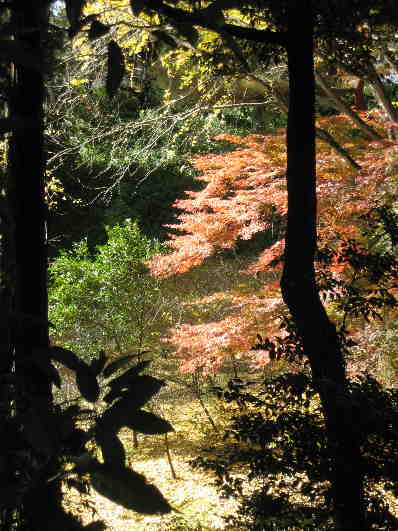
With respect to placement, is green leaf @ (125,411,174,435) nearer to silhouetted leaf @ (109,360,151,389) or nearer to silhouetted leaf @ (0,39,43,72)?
silhouetted leaf @ (109,360,151,389)

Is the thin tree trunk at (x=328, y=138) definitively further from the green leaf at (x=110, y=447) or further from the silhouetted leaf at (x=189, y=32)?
the green leaf at (x=110, y=447)

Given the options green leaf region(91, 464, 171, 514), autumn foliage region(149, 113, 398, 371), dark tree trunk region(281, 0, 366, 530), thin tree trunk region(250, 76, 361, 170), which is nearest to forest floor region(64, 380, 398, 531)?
autumn foliage region(149, 113, 398, 371)

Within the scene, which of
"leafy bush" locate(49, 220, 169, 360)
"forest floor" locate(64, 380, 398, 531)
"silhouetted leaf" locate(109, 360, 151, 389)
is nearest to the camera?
"silhouetted leaf" locate(109, 360, 151, 389)

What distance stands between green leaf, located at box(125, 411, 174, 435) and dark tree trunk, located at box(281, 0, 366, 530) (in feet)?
4.74

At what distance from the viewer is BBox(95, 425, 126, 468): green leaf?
378mm

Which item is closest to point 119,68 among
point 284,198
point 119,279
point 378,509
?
point 378,509

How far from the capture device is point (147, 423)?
1.42 ft

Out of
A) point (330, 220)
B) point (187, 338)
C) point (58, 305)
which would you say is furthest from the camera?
point (58, 305)

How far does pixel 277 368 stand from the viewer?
6.67 m

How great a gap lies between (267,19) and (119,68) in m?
2.43

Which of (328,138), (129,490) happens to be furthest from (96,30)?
(328,138)

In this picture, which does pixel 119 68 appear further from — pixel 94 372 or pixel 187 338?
pixel 187 338

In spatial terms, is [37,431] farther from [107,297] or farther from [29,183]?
[107,297]

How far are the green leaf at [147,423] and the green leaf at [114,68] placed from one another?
0.37m
